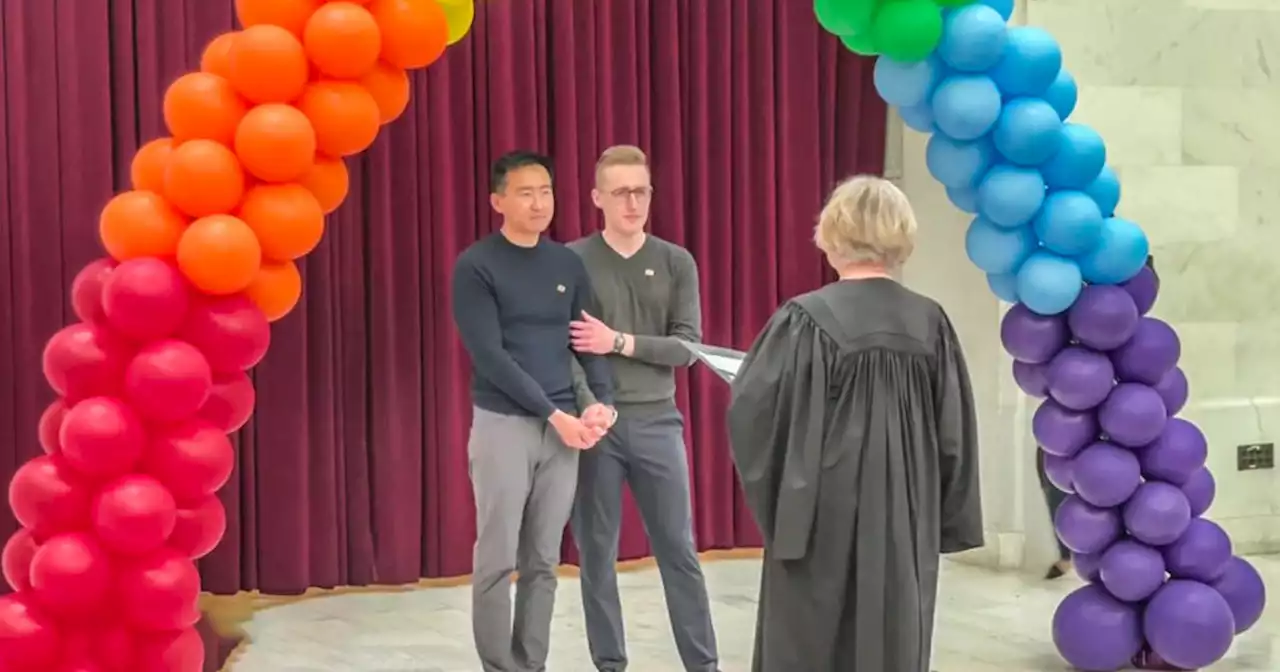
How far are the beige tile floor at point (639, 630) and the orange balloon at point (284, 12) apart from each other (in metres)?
1.89

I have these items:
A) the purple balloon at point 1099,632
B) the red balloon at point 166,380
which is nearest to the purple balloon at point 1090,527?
the purple balloon at point 1099,632

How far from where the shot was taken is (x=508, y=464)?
12.0 ft

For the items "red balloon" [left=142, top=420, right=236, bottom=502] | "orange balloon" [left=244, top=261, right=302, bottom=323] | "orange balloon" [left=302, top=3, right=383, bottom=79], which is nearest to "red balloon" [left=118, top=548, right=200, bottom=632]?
"red balloon" [left=142, top=420, right=236, bottom=502]

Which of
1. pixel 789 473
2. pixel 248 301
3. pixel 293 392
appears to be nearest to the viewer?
pixel 789 473

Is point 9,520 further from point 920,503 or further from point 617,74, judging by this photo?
point 920,503

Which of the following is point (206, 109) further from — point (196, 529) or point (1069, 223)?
point (1069, 223)

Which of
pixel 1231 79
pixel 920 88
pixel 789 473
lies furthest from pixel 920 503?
pixel 1231 79

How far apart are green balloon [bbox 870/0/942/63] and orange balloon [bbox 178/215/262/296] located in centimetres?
172

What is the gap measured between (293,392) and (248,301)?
167cm

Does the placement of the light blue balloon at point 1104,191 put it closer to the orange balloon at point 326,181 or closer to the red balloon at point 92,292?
A: the orange balloon at point 326,181

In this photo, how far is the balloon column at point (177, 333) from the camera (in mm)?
3408

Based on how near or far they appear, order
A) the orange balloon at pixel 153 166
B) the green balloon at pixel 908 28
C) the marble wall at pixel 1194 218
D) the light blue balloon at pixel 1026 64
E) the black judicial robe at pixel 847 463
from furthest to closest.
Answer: the marble wall at pixel 1194 218 → the light blue balloon at pixel 1026 64 → the green balloon at pixel 908 28 → the orange balloon at pixel 153 166 → the black judicial robe at pixel 847 463

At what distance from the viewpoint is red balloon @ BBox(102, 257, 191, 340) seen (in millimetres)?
3393

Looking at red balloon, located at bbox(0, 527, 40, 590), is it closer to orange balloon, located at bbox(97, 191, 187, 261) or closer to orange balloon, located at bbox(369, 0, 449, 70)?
orange balloon, located at bbox(97, 191, 187, 261)
